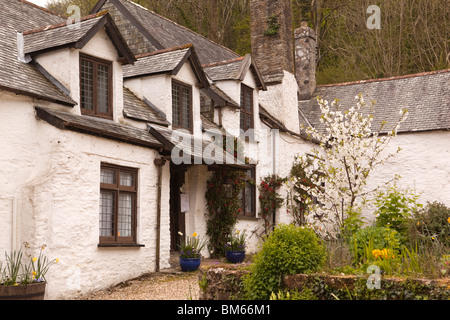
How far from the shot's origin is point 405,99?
20.0m

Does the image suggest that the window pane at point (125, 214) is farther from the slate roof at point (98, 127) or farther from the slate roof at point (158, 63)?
the slate roof at point (158, 63)

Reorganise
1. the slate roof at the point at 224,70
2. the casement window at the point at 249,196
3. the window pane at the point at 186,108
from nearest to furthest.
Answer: the window pane at the point at 186,108 → the slate roof at the point at 224,70 → the casement window at the point at 249,196

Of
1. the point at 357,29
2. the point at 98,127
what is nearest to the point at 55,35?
the point at 98,127

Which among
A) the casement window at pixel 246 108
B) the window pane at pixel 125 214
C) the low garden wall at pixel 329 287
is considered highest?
the casement window at pixel 246 108

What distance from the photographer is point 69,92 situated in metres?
9.97

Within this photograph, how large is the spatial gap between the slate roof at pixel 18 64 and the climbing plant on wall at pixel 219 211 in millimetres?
4520

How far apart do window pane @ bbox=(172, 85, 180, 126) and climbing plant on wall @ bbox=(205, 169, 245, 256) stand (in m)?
1.65

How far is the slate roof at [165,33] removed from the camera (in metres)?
15.7

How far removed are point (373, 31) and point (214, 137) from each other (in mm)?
17142

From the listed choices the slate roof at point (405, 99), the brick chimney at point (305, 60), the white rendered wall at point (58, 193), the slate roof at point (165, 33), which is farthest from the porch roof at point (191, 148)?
the brick chimney at point (305, 60)

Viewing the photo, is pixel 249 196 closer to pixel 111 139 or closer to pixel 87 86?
pixel 111 139

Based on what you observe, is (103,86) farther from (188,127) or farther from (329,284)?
(329,284)

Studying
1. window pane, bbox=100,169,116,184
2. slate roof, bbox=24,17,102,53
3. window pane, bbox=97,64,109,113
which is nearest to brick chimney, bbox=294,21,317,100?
window pane, bbox=97,64,109,113

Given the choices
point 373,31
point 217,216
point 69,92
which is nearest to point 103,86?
point 69,92
